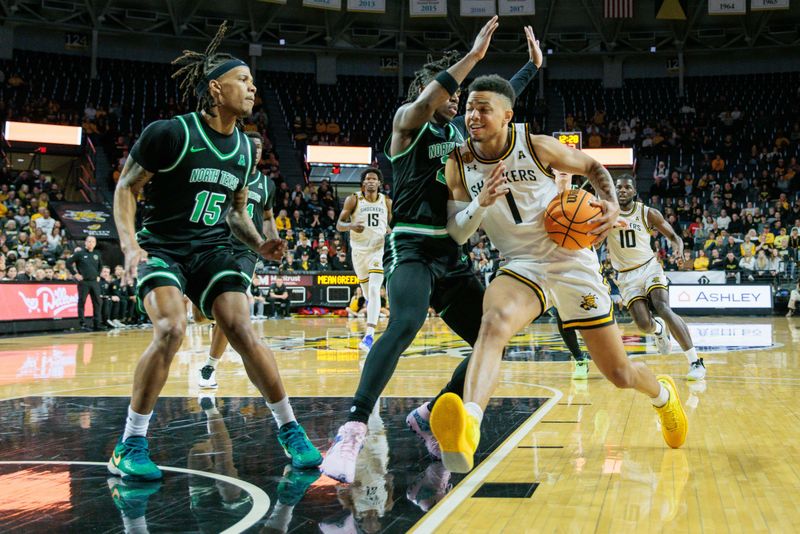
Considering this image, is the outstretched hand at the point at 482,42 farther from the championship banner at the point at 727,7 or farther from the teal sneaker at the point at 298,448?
the championship banner at the point at 727,7

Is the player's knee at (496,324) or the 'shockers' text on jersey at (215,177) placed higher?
the 'shockers' text on jersey at (215,177)

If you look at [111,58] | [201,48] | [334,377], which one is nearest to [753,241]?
[334,377]

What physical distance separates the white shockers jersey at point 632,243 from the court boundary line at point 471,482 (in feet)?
10.9

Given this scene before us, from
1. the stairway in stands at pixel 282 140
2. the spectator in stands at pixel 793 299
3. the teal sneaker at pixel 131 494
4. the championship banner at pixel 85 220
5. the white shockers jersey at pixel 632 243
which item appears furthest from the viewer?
the stairway in stands at pixel 282 140

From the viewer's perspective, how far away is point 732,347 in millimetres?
10750

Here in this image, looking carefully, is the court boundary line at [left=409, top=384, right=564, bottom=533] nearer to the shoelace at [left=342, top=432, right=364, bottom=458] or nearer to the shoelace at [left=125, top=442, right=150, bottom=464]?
the shoelace at [left=342, top=432, right=364, bottom=458]

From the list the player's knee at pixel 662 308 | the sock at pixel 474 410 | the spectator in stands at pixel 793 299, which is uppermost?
the player's knee at pixel 662 308

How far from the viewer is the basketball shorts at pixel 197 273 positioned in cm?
388

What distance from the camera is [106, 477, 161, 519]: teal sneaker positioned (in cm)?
312

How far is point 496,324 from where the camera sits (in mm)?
3629

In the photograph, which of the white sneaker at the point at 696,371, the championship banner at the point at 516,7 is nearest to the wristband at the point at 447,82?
the white sneaker at the point at 696,371

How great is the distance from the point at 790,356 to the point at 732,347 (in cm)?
128

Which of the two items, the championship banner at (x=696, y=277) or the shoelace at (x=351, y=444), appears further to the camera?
the championship banner at (x=696, y=277)

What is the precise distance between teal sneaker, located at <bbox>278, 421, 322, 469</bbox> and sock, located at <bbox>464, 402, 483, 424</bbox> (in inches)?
36.6
